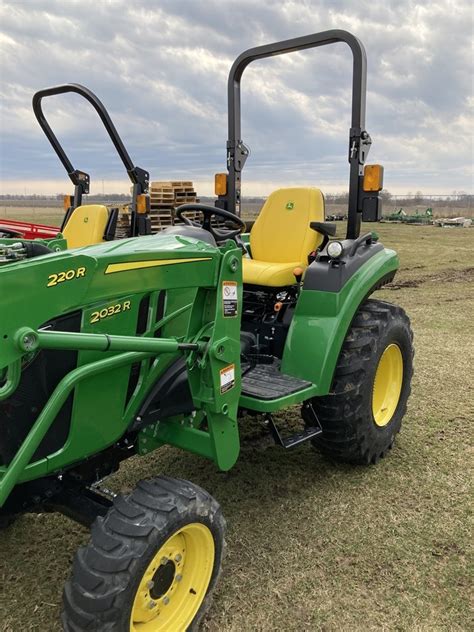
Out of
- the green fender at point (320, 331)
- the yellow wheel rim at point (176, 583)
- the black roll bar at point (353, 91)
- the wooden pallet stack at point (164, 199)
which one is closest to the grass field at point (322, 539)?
the yellow wheel rim at point (176, 583)

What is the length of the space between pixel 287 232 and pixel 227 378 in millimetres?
1674

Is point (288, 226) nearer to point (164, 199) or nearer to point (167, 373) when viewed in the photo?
point (167, 373)

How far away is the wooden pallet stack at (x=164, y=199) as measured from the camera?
40.1 feet

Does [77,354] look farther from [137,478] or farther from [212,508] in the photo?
[137,478]

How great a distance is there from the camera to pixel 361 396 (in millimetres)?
3166

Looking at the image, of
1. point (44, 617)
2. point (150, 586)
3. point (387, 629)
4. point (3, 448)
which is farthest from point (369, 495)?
point (3, 448)

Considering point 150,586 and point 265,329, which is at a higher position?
point 265,329

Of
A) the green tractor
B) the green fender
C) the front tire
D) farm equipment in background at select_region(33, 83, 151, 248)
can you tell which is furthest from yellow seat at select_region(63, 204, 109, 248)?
the front tire

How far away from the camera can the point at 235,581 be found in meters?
2.51

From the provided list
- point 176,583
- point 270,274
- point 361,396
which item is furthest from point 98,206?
point 176,583

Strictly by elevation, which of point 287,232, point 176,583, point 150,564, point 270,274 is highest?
point 287,232

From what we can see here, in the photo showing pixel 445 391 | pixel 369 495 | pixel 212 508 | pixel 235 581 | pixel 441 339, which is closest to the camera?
pixel 212 508

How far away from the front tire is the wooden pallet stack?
10.3m

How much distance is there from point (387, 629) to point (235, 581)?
0.67 meters
